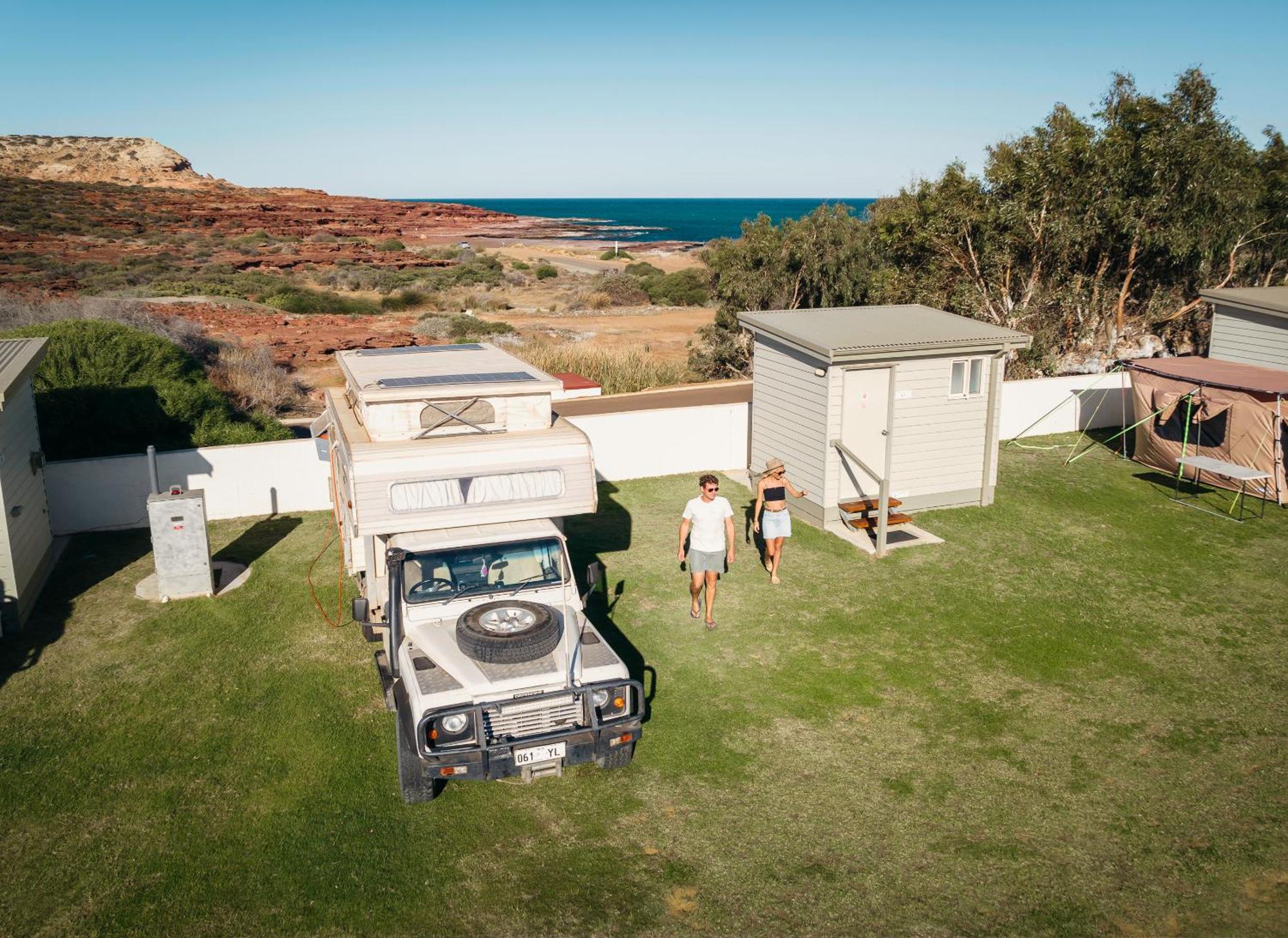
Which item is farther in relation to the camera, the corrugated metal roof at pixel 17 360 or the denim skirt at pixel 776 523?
the denim skirt at pixel 776 523

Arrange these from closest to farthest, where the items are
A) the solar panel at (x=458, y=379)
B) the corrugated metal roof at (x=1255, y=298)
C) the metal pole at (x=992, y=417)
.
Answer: the solar panel at (x=458, y=379) → the metal pole at (x=992, y=417) → the corrugated metal roof at (x=1255, y=298)

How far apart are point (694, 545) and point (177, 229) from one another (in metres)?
59.4

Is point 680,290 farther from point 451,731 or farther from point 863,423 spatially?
point 451,731

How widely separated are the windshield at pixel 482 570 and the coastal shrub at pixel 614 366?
1448 centimetres

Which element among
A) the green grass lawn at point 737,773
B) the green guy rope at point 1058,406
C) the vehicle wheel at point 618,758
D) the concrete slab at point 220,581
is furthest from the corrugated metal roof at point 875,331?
the concrete slab at point 220,581

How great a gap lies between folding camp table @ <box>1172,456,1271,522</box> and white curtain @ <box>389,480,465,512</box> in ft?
39.3

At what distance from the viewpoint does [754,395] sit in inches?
597

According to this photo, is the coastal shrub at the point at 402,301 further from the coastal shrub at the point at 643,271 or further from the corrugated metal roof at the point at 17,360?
the corrugated metal roof at the point at 17,360

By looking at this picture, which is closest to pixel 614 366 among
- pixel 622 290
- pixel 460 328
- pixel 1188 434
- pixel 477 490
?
pixel 460 328

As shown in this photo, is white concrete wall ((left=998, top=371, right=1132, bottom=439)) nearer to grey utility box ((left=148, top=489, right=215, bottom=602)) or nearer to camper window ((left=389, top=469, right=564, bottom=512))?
camper window ((left=389, top=469, right=564, bottom=512))

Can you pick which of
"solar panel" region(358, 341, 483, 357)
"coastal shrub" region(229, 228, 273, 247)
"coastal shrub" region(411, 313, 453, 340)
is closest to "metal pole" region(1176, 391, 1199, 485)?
"solar panel" region(358, 341, 483, 357)

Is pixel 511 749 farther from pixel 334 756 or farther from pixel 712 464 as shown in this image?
pixel 712 464

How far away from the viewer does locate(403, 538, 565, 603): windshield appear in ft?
25.9

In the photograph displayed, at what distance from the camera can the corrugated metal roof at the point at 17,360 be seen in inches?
402
